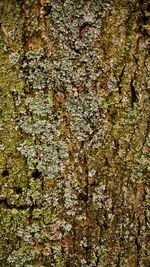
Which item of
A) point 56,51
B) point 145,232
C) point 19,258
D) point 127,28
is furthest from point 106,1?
point 19,258

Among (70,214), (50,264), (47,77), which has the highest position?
(47,77)

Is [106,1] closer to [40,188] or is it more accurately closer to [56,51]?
[56,51]

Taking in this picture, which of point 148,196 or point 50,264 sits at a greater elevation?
point 148,196

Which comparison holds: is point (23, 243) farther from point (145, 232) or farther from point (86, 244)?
point (145, 232)

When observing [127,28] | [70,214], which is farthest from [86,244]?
[127,28]

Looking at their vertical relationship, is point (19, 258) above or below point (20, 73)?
below

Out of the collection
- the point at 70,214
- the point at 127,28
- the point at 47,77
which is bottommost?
the point at 70,214
